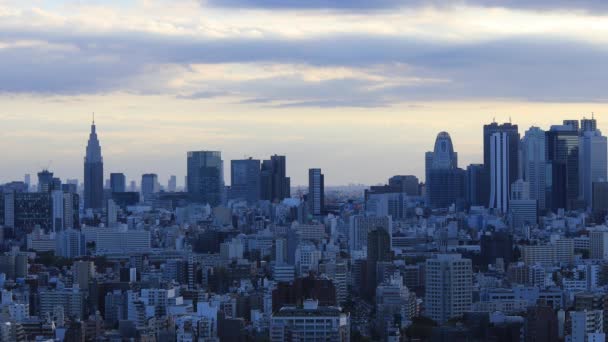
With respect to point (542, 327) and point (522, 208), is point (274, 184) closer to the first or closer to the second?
point (522, 208)

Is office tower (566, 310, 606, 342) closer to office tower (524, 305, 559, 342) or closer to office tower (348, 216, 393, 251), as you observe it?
office tower (524, 305, 559, 342)

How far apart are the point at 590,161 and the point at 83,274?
54782 millimetres

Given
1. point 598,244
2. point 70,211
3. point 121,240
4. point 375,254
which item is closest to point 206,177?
point 70,211

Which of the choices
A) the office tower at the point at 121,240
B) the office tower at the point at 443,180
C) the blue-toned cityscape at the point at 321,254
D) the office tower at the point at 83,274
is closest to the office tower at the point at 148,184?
the blue-toned cityscape at the point at 321,254

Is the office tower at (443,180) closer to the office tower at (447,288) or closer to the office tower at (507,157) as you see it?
the office tower at (507,157)

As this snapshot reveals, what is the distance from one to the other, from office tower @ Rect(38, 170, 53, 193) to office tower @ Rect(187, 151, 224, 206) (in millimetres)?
11333

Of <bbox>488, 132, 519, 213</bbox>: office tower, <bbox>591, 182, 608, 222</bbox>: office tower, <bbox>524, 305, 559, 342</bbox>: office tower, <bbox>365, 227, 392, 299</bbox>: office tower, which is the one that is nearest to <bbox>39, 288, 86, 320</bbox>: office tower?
<bbox>365, 227, 392, 299</bbox>: office tower

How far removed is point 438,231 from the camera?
2776 inches

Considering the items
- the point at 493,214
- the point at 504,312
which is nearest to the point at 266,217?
the point at 493,214

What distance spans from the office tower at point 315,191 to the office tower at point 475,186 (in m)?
12.2

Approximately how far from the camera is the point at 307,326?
27.9 meters

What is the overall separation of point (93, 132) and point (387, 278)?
5645 centimetres

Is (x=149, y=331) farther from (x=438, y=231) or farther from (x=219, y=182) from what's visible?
(x=219, y=182)

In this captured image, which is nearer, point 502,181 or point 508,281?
point 508,281
